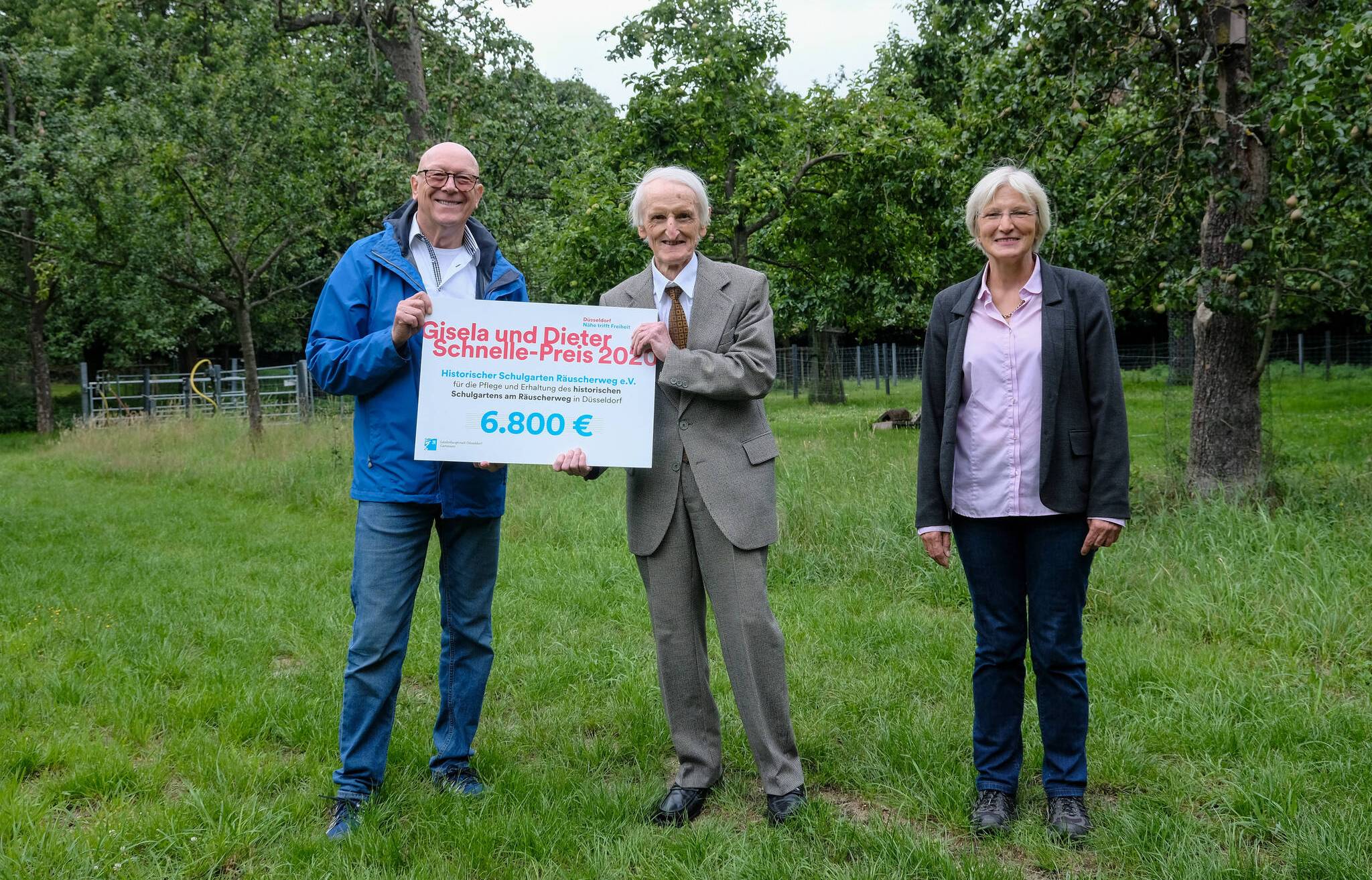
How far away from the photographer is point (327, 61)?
51.0ft

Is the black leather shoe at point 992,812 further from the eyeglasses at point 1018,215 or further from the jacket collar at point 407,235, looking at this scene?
the jacket collar at point 407,235

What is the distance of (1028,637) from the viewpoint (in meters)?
3.46

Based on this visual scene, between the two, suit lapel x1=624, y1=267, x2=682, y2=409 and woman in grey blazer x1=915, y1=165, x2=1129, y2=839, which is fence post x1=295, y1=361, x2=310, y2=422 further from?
woman in grey blazer x1=915, y1=165, x2=1129, y2=839

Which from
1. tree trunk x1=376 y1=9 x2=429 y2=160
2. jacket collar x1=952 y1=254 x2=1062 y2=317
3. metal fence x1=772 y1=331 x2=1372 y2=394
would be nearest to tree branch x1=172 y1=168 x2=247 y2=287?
tree trunk x1=376 y1=9 x2=429 y2=160

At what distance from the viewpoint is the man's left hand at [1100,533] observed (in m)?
3.16

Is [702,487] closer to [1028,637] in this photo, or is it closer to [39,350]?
[1028,637]

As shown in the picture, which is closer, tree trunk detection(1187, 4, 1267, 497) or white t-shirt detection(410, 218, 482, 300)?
white t-shirt detection(410, 218, 482, 300)

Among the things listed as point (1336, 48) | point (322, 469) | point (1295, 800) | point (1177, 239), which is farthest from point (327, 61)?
point (1295, 800)

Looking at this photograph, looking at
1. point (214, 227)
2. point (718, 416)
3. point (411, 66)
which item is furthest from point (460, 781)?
point (214, 227)

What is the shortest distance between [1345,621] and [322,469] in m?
10.5

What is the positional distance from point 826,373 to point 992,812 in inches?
1035

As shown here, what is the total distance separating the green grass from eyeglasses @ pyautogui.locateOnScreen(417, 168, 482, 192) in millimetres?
2145

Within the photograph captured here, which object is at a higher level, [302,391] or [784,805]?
[302,391]

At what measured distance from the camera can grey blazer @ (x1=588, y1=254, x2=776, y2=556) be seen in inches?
133
